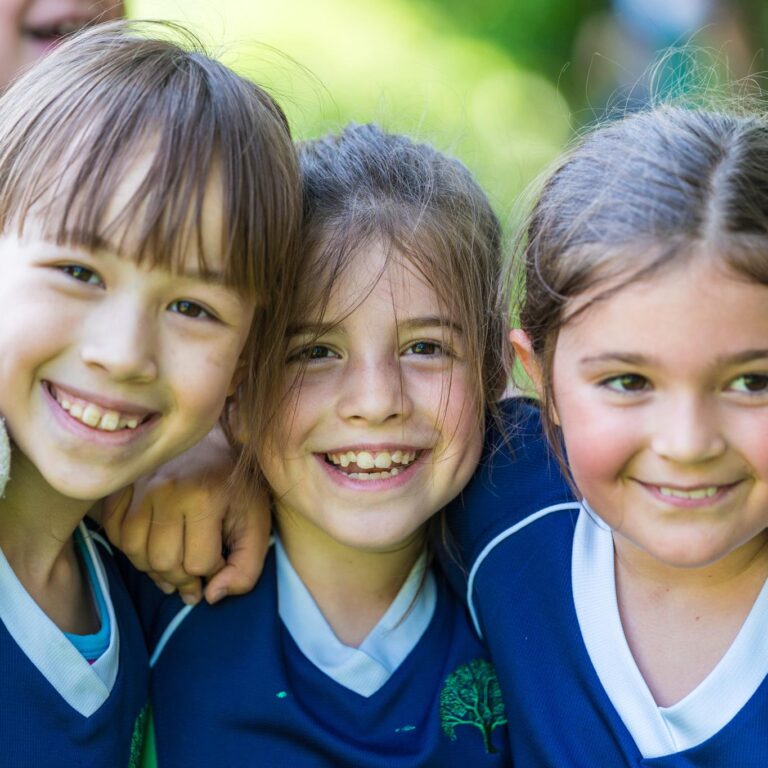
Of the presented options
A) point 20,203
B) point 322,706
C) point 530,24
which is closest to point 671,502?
point 322,706

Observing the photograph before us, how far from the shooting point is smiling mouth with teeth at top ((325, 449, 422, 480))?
218 cm

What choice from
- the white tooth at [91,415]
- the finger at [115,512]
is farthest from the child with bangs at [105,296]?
the finger at [115,512]

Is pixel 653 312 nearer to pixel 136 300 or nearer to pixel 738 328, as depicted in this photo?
pixel 738 328

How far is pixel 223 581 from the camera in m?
2.23

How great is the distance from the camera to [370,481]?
86.1 inches

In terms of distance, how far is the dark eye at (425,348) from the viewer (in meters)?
2.16

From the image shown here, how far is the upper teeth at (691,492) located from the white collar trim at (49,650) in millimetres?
986

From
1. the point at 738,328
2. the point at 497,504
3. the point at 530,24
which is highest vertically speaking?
the point at 530,24

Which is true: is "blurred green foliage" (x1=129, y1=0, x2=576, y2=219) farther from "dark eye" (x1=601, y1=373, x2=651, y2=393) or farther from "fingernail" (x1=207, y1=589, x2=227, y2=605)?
"dark eye" (x1=601, y1=373, x2=651, y2=393)

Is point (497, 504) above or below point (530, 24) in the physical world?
below

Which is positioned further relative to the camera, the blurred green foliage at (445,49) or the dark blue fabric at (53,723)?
the blurred green foliage at (445,49)

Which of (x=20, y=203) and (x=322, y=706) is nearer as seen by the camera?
(x=20, y=203)

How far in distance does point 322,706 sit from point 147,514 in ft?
1.58

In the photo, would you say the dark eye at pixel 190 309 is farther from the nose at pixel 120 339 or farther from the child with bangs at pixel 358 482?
the child with bangs at pixel 358 482
